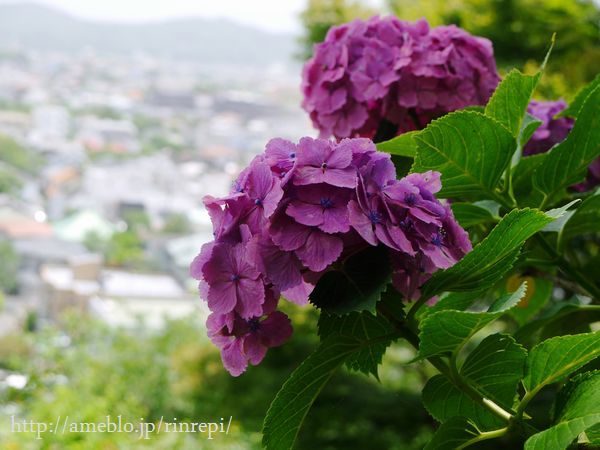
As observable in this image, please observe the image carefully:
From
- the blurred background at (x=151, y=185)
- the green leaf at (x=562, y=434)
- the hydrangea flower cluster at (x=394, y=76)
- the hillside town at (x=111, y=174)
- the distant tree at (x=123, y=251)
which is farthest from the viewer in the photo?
the distant tree at (x=123, y=251)

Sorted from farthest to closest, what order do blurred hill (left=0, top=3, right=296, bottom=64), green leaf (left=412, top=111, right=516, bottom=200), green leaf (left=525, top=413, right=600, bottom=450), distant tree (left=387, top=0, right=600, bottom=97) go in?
blurred hill (left=0, top=3, right=296, bottom=64) < distant tree (left=387, top=0, right=600, bottom=97) < green leaf (left=412, top=111, right=516, bottom=200) < green leaf (left=525, top=413, right=600, bottom=450)

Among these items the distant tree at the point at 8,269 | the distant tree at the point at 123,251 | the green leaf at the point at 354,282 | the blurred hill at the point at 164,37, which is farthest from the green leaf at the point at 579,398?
the blurred hill at the point at 164,37

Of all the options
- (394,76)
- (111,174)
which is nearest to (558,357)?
(394,76)

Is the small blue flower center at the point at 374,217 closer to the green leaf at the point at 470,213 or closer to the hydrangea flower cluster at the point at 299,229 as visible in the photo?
the hydrangea flower cluster at the point at 299,229

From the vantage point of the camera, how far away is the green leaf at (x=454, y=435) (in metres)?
0.39

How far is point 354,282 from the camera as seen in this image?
350 millimetres

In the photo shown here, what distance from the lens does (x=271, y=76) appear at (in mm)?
9273

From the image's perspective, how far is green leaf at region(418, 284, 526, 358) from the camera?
13.3 inches

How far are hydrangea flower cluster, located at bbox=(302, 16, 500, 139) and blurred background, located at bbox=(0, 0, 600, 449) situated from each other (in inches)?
7.1

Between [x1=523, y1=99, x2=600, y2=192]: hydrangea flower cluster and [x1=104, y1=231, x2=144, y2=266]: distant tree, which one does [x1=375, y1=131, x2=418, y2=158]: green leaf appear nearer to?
[x1=523, y1=99, x2=600, y2=192]: hydrangea flower cluster

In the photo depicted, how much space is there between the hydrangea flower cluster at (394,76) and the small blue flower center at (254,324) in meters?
0.33

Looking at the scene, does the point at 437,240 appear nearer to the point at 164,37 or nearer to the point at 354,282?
the point at 354,282

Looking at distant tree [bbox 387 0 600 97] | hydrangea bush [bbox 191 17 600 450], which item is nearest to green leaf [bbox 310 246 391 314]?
hydrangea bush [bbox 191 17 600 450]

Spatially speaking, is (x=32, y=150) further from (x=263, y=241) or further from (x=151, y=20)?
(x=263, y=241)
